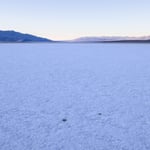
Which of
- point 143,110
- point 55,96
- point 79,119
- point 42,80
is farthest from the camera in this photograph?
point 42,80

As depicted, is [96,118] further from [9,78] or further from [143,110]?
[9,78]

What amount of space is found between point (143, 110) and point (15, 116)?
218 cm

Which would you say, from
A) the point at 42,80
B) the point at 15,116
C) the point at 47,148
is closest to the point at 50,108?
the point at 15,116

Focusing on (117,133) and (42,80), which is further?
(42,80)

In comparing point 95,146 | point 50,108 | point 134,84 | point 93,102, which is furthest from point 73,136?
point 134,84

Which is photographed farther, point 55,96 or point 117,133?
point 55,96

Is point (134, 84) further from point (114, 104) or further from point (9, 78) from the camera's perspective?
point (9, 78)

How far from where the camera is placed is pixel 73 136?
3.04m

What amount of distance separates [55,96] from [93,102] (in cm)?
89

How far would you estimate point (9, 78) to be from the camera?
6.98 meters

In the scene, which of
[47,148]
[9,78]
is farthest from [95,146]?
[9,78]

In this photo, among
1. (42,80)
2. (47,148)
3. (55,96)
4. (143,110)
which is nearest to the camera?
(47,148)

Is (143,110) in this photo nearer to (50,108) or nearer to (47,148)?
(50,108)

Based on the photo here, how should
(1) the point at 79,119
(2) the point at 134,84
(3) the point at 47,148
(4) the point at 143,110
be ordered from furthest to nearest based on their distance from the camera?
(2) the point at 134,84 → (4) the point at 143,110 → (1) the point at 79,119 → (3) the point at 47,148
